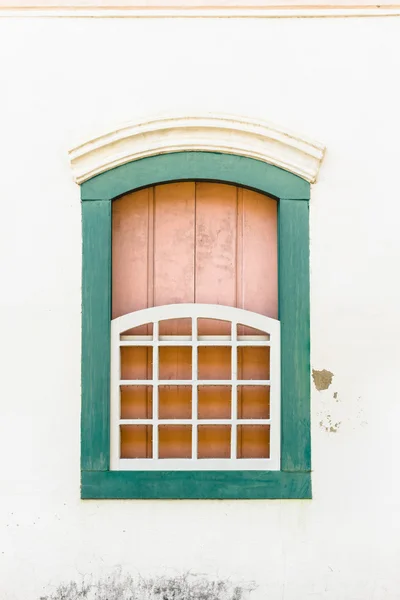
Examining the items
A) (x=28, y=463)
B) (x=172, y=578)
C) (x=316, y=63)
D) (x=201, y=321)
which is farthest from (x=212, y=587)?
(x=316, y=63)

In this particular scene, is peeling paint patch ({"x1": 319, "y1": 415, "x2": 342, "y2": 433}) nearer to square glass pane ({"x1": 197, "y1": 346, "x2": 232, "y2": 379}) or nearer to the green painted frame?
the green painted frame

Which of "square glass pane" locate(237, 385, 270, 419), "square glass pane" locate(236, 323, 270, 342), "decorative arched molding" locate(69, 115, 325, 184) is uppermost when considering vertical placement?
"decorative arched molding" locate(69, 115, 325, 184)

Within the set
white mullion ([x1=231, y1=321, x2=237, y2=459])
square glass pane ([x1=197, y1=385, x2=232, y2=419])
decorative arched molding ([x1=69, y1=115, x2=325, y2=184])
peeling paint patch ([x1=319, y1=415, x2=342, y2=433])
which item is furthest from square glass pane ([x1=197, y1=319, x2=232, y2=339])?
decorative arched molding ([x1=69, y1=115, x2=325, y2=184])

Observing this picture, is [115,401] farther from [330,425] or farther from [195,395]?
[330,425]

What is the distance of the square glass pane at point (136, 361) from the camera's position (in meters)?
3.72

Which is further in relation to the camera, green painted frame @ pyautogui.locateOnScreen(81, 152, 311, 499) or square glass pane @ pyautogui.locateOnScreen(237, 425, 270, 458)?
square glass pane @ pyautogui.locateOnScreen(237, 425, 270, 458)

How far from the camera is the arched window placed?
Answer: 359 centimetres

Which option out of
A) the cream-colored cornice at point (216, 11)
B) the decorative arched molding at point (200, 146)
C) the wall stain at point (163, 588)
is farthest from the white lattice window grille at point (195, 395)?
the cream-colored cornice at point (216, 11)

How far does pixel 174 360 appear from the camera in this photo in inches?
147

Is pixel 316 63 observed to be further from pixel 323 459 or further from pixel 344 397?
pixel 323 459

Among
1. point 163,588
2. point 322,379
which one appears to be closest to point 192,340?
point 322,379

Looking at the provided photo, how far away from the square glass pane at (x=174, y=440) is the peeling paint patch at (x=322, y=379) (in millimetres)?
742

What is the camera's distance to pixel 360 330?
3.64 metres

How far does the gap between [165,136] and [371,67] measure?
1195 mm
